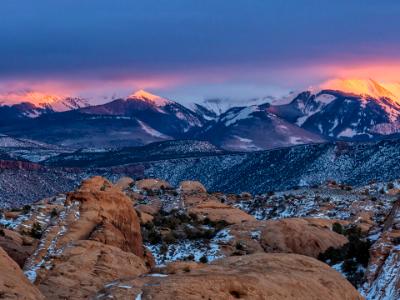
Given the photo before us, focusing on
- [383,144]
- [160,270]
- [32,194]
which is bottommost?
[32,194]

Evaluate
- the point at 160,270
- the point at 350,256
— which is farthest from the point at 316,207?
the point at 160,270

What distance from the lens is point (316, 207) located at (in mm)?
86250

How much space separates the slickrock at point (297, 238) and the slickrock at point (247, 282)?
90.4 feet

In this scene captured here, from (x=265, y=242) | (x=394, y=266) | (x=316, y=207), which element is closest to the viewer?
(x=394, y=266)

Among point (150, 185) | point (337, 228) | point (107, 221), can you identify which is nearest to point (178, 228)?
point (337, 228)

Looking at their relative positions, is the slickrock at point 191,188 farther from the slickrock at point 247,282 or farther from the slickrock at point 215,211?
the slickrock at point 247,282

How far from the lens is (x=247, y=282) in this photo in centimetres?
2053

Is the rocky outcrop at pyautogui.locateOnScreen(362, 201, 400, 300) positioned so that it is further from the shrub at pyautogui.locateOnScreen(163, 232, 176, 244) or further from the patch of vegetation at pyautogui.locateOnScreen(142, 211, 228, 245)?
the shrub at pyautogui.locateOnScreen(163, 232, 176, 244)

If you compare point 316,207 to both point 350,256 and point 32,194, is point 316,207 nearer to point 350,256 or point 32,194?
point 350,256

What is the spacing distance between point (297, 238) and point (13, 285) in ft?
111

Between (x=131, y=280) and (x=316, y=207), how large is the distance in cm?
6722

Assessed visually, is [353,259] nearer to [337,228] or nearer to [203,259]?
[203,259]

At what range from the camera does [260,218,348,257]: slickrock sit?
177 feet

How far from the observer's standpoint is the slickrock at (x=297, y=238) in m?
53.8
